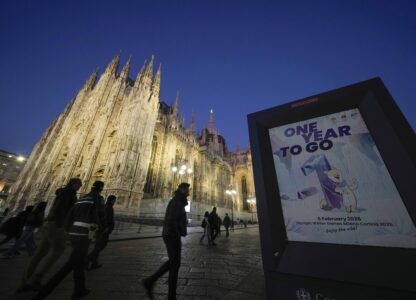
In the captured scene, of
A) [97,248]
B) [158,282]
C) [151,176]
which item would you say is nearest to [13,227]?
[97,248]

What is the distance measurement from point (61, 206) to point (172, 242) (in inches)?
81.6

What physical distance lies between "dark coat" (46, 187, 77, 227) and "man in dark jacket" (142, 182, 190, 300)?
1805 millimetres

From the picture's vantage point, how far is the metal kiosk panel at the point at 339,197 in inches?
41.3

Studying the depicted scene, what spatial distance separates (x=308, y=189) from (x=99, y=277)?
3924mm

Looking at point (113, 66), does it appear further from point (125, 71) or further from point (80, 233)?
point (80, 233)

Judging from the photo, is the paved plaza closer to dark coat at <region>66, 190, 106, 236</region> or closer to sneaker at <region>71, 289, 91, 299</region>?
sneaker at <region>71, 289, 91, 299</region>

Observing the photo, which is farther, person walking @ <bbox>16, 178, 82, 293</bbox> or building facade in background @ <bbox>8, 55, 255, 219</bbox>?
building facade in background @ <bbox>8, 55, 255, 219</bbox>

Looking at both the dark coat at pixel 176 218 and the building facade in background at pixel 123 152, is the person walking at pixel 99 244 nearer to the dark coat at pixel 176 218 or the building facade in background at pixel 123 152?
the dark coat at pixel 176 218

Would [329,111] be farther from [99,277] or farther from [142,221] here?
[142,221]

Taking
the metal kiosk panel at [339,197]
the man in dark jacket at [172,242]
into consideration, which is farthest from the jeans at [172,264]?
the metal kiosk panel at [339,197]

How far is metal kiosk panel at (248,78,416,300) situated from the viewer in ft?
3.44

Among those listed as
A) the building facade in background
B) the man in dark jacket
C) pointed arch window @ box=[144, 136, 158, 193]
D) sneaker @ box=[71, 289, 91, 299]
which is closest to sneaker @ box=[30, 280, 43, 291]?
sneaker @ box=[71, 289, 91, 299]

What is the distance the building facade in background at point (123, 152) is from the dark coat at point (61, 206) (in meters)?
13.0

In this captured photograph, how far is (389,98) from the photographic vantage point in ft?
4.18
